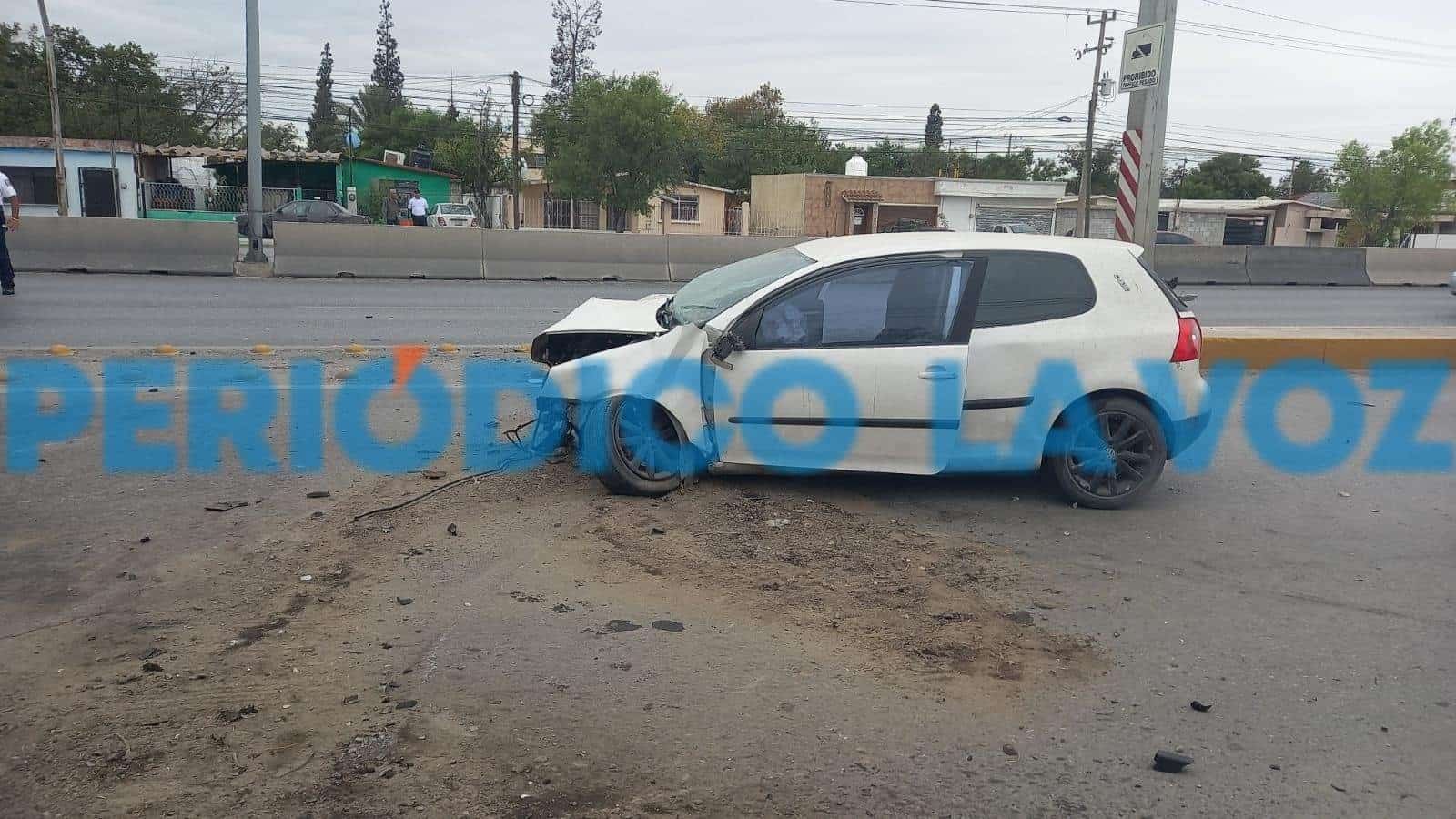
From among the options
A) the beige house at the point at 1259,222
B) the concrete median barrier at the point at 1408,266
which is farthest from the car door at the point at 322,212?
the beige house at the point at 1259,222

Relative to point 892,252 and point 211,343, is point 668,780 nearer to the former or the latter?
point 892,252

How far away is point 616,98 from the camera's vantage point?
4300 centimetres

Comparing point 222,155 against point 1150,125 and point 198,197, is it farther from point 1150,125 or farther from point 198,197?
point 1150,125

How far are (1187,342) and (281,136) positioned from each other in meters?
79.0

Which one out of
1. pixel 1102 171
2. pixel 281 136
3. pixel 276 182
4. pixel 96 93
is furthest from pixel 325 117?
pixel 1102 171

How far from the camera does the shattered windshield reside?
626 cm

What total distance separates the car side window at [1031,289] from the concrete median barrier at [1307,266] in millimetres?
21599

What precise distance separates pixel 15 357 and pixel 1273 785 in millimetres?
10443

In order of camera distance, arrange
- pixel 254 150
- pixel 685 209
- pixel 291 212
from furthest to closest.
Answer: pixel 685 209 < pixel 291 212 < pixel 254 150

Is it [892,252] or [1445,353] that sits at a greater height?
[892,252]

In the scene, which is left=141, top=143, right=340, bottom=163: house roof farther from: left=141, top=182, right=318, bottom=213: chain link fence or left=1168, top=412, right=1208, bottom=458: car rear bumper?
left=1168, top=412, right=1208, bottom=458: car rear bumper

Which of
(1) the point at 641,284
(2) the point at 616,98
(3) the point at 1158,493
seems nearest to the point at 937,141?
(2) the point at 616,98

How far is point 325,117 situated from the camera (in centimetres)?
8219

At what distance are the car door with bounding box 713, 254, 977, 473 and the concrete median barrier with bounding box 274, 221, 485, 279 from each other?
606 inches
